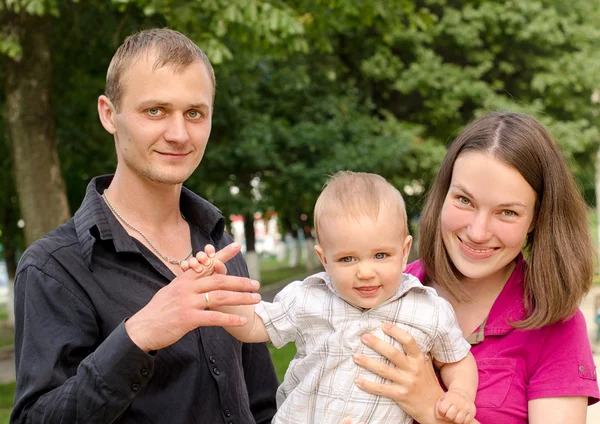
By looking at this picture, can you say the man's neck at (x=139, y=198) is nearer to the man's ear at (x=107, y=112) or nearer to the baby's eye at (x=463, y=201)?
the man's ear at (x=107, y=112)

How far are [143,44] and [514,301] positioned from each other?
1.62 m

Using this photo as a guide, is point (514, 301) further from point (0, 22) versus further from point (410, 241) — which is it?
point (0, 22)

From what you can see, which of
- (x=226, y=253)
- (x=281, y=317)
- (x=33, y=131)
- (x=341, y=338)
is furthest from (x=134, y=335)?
(x=33, y=131)

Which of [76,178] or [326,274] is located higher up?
[326,274]

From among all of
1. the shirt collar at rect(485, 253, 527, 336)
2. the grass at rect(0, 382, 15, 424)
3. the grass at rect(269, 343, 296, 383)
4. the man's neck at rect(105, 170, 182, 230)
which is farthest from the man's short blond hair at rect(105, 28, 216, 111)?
the grass at rect(269, 343, 296, 383)

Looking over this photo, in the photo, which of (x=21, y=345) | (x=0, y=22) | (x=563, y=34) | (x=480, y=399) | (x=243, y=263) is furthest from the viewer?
(x=563, y=34)

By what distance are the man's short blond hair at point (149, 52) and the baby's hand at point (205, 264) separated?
0.76 metres

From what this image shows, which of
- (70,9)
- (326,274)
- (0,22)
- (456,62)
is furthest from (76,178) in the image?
(326,274)

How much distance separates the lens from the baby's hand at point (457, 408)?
269cm

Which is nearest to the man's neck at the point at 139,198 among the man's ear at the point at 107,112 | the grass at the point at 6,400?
the man's ear at the point at 107,112

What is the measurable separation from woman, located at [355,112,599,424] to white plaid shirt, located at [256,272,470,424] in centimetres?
6

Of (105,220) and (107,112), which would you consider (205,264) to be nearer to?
(105,220)

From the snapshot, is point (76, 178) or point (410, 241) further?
point (76, 178)

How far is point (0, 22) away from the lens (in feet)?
33.3
